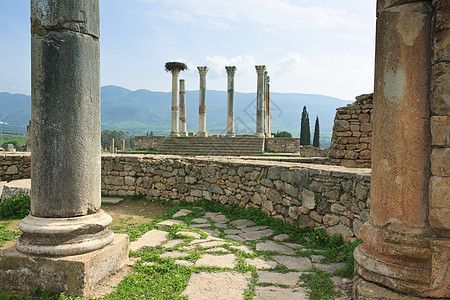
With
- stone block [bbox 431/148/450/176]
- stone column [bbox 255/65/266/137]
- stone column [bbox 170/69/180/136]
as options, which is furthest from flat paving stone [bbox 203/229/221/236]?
stone column [bbox 170/69/180/136]

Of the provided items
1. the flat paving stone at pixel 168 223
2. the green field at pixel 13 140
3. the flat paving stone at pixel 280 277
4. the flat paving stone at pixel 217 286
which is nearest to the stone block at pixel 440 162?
the flat paving stone at pixel 280 277

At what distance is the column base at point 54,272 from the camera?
315 centimetres

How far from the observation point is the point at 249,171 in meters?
6.90

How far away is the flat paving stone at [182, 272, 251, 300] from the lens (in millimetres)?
3232

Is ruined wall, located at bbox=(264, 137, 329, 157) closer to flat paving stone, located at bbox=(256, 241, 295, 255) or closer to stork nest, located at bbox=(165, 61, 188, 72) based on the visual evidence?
stork nest, located at bbox=(165, 61, 188, 72)

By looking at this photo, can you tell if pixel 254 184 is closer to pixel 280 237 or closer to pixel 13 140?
pixel 280 237

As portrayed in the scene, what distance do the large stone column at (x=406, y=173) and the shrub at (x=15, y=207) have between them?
667cm

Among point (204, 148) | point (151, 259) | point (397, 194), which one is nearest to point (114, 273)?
point (151, 259)

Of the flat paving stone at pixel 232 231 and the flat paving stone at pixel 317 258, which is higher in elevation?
the flat paving stone at pixel 317 258

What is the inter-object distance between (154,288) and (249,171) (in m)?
3.88

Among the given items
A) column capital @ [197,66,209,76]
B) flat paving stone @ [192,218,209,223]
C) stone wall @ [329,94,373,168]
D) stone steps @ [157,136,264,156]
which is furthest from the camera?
column capital @ [197,66,209,76]

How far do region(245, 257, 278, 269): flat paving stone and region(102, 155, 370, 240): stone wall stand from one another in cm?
126

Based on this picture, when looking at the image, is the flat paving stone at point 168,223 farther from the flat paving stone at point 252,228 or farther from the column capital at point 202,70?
the column capital at point 202,70

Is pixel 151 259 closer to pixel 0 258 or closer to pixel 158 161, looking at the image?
pixel 0 258
